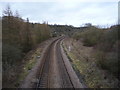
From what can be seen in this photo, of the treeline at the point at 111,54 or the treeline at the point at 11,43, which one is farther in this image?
the treeline at the point at 11,43

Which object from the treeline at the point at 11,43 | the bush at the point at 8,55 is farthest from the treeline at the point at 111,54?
the bush at the point at 8,55

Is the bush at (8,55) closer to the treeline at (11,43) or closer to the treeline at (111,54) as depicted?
the treeline at (11,43)

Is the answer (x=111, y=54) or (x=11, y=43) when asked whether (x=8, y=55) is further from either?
(x=111, y=54)

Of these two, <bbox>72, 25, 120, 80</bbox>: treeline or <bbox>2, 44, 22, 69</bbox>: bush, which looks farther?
<bbox>2, 44, 22, 69</bbox>: bush

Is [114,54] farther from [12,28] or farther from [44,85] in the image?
[12,28]

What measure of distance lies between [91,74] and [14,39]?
1521 cm

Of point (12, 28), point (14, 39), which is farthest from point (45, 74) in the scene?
point (12, 28)

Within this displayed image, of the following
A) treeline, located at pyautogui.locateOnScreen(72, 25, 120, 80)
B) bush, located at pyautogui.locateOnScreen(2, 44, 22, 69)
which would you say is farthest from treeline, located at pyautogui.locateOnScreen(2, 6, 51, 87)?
treeline, located at pyautogui.locateOnScreen(72, 25, 120, 80)

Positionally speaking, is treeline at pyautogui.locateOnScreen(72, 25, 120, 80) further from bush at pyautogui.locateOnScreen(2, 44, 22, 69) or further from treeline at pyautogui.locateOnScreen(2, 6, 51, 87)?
bush at pyautogui.locateOnScreen(2, 44, 22, 69)

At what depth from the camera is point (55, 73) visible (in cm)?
2306

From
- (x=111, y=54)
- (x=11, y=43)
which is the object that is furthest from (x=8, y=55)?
(x=111, y=54)

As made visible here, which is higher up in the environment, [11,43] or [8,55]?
[11,43]

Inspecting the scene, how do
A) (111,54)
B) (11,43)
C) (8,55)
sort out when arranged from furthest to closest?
(11,43)
(8,55)
(111,54)

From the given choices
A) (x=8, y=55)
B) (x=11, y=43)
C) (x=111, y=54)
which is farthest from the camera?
(x=11, y=43)
